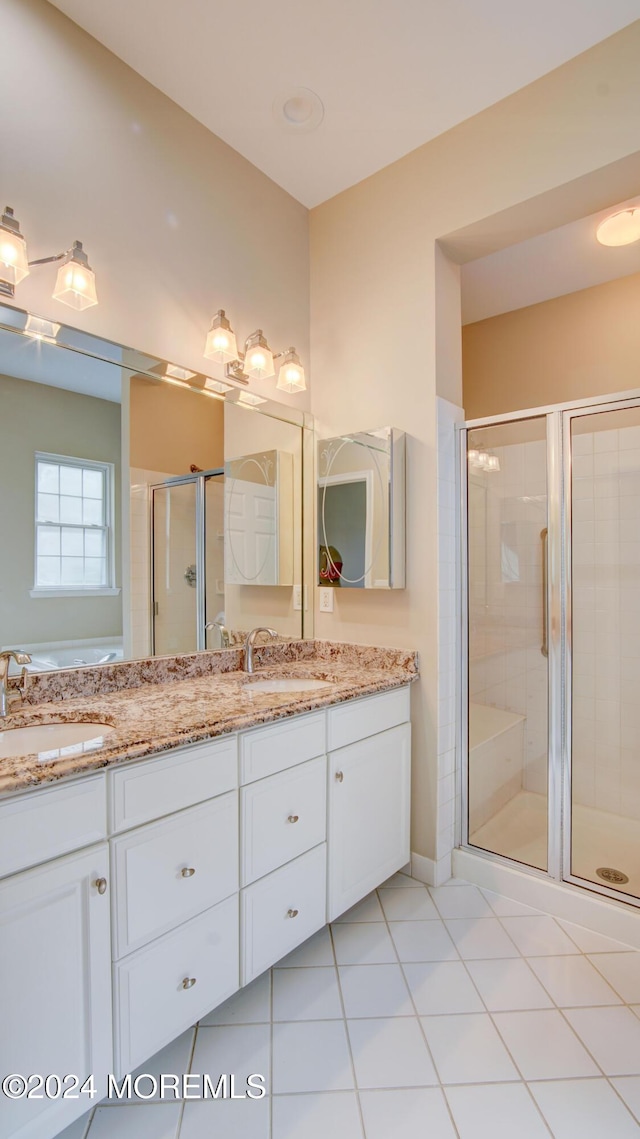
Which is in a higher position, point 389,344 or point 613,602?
point 389,344

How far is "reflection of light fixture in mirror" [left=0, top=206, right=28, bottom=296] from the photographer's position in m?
1.41

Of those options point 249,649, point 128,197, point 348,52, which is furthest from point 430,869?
point 348,52

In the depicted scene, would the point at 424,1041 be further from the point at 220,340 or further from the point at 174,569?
the point at 220,340

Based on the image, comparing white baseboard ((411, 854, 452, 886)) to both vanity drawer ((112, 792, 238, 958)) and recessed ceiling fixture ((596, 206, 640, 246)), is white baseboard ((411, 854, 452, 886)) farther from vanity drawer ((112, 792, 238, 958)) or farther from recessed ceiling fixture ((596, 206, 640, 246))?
recessed ceiling fixture ((596, 206, 640, 246))

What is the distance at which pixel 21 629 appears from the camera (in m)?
1.52

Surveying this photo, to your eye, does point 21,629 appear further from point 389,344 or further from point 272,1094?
point 389,344

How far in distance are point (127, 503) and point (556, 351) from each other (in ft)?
8.20

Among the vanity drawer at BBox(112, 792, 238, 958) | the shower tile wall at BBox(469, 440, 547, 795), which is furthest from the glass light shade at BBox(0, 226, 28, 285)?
the shower tile wall at BBox(469, 440, 547, 795)

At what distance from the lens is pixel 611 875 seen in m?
1.98

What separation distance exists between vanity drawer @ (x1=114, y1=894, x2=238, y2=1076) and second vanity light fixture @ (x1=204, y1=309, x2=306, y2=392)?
1778 mm

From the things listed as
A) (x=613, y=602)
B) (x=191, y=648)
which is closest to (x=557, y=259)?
(x=613, y=602)

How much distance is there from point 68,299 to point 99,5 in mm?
898

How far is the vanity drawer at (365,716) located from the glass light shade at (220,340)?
1.35 metres

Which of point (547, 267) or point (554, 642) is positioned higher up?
point (547, 267)
